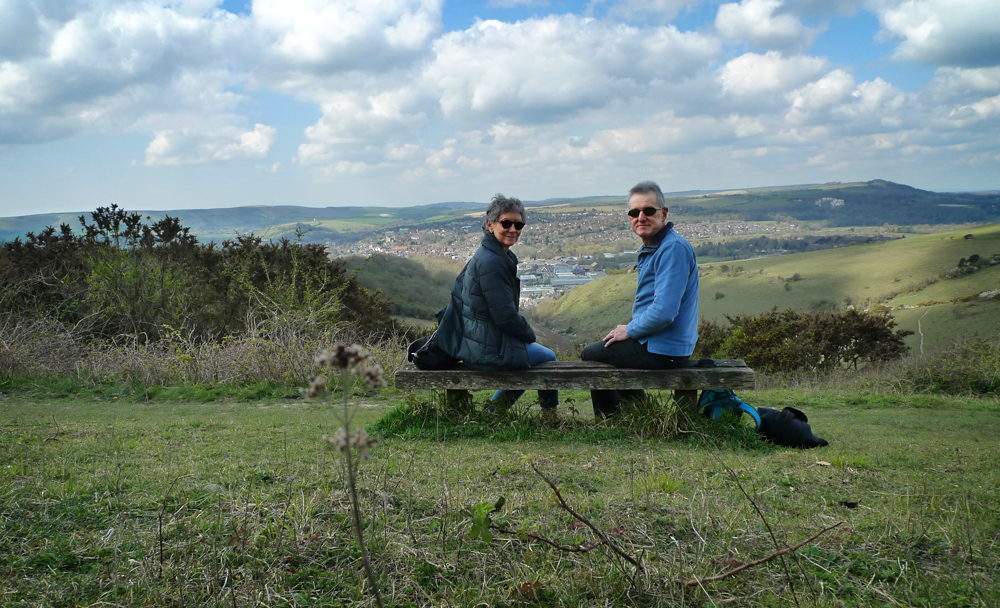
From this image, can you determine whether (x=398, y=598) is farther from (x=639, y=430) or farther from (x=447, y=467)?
(x=639, y=430)

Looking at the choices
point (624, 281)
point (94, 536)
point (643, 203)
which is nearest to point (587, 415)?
point (643, 203)

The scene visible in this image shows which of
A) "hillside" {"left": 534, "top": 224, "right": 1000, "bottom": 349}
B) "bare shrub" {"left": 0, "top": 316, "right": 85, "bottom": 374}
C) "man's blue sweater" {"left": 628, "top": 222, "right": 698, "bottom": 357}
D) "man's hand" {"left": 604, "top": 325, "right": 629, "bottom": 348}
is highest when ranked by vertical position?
"man's blue sweater" {"left": 628, "top": 222, "right": 698, "bottom": 357}

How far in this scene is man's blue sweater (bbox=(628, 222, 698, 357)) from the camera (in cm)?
500

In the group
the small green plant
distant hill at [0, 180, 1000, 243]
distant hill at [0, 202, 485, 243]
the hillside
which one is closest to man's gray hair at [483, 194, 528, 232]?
the small green plant

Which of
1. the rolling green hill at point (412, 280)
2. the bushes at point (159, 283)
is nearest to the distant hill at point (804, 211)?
the rolling green hill at point (412, 280)

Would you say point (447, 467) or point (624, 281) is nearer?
point (447, 467)

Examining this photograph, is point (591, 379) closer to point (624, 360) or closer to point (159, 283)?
point (624, 360)

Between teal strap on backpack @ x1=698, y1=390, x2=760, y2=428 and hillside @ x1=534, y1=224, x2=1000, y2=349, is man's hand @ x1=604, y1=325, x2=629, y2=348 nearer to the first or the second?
teal strap on backpack @ x1=698, y1=390, x2=760, y2=428

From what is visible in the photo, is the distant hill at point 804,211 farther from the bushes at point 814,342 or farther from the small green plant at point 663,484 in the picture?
the small green plant at point 663,484

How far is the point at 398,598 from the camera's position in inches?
91.8

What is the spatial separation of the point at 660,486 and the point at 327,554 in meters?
1.89

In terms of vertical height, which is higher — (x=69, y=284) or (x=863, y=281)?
(x=69, y=284)

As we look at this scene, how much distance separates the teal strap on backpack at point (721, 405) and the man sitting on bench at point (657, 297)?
0.41 metres

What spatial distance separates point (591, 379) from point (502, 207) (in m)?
1.65
